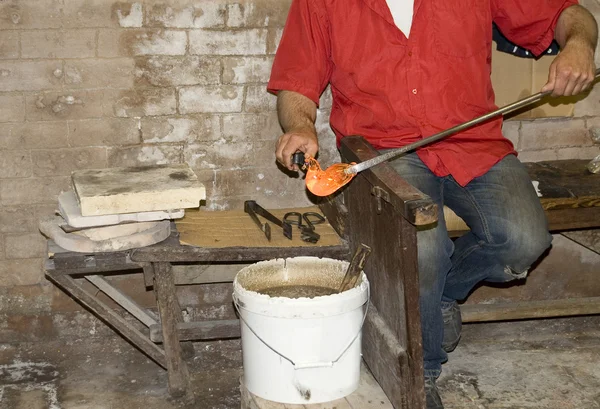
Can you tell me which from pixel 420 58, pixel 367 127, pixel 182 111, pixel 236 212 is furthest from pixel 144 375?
pixel 420 58

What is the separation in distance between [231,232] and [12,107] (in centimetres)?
127

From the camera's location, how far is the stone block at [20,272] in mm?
4316

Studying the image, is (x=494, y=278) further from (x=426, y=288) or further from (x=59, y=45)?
(x=59, y=45)

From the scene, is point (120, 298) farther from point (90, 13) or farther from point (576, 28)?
point (576, 28)

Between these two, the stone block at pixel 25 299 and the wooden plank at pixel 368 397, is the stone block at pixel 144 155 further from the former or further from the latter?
the wooden plank at pixel 368 397

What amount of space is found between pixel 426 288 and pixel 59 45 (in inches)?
83.7

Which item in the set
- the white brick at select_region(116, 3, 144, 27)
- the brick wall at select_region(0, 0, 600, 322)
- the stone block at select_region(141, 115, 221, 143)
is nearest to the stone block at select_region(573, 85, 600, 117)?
the brick wall at select_region(0, 0, 600, 322)

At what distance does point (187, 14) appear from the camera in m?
4.14

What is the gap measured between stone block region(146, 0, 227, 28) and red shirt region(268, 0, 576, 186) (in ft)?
1.52

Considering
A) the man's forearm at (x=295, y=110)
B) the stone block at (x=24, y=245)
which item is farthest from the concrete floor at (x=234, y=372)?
the man's forearm at (x=295, y=110)

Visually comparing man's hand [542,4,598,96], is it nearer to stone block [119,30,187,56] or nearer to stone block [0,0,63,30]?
stone block [119,30,187,56]

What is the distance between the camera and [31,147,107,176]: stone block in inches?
165

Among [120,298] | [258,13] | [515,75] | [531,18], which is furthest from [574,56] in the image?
[120,298]

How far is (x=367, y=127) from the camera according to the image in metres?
3.85
